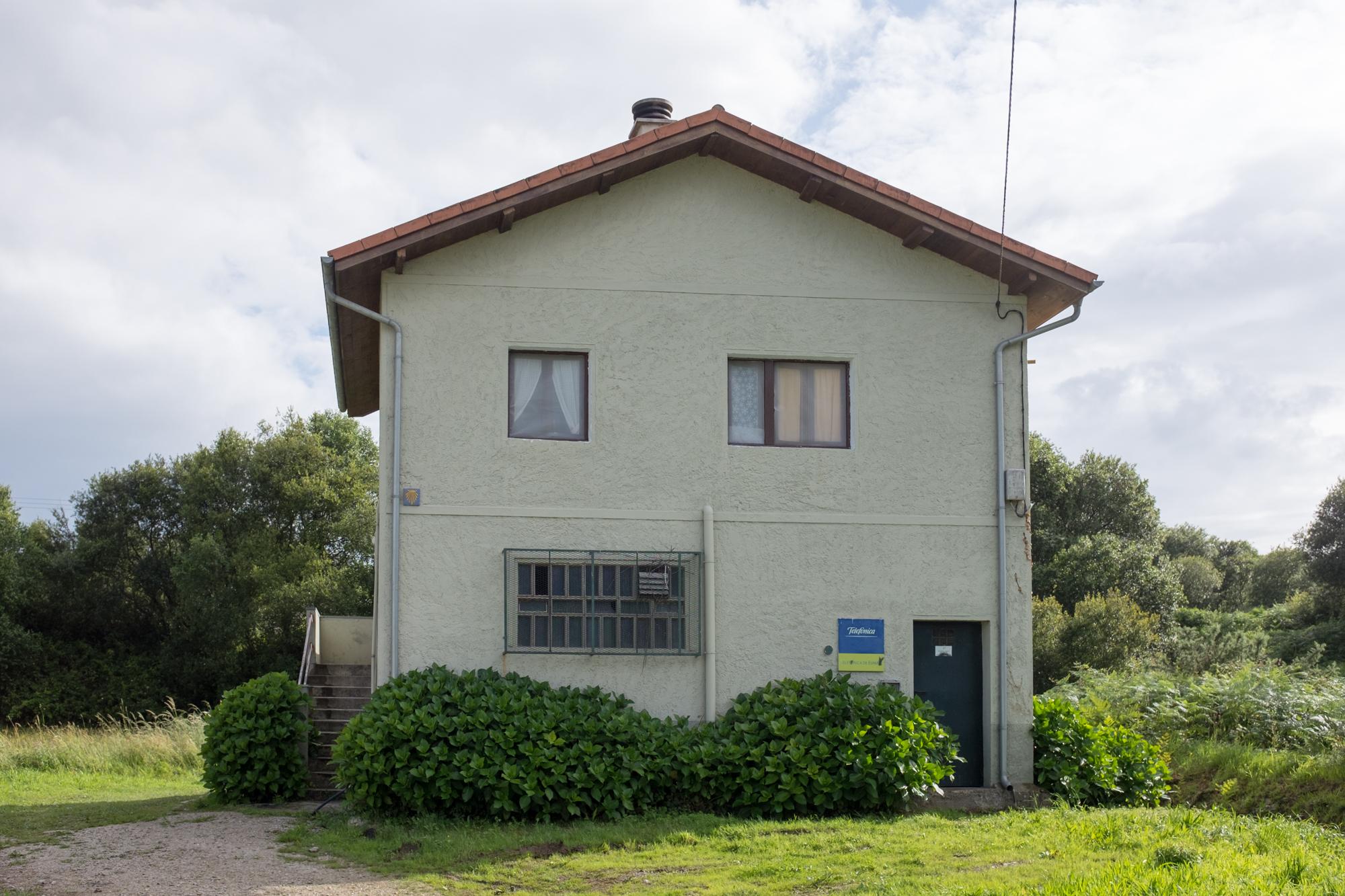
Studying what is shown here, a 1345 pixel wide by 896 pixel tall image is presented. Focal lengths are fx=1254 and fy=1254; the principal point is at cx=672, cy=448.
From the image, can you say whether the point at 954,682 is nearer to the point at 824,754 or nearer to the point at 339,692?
the point at 824,754

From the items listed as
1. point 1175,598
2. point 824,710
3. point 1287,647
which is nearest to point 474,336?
point 824,710

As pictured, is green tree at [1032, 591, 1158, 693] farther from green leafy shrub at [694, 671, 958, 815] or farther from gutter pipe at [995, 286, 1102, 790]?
green leafy shrub at [694, 671, 958, 815]

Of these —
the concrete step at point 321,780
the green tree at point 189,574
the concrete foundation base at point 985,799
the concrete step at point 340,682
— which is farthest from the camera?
the green tree at point 189,574

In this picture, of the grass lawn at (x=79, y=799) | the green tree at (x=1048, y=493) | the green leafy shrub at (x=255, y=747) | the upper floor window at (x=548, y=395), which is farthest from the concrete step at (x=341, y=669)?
the green tree at (x=1048, y=493)

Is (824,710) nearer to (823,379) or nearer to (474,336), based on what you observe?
(823,379)

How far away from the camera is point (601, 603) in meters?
12.7

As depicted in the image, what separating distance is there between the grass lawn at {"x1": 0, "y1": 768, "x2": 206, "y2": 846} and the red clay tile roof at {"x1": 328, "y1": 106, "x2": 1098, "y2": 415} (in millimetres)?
5630

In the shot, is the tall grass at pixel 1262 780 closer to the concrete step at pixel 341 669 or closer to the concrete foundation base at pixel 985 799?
the concrete foundation base at pixel 985 799

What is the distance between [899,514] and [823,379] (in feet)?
5.41

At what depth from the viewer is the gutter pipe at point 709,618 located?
12.6 metres

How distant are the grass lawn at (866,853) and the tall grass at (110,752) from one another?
7.99 meters

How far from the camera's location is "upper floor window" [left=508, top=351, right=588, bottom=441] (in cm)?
1295

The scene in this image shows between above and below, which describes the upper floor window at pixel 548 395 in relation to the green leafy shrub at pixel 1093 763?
above

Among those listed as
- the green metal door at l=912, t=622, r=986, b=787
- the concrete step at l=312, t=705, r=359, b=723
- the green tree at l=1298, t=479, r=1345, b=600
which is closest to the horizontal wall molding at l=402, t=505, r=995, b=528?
the green metal door at l=912, t=622, r=986, b=787
